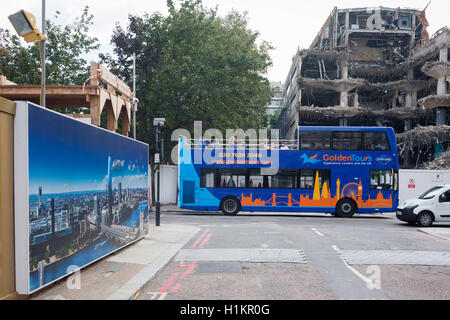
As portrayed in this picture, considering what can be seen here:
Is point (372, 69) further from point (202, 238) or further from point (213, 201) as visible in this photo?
point (202, 238)

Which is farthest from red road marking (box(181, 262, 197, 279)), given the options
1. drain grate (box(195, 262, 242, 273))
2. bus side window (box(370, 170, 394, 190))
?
bus side window (box(370, 170, 394, 190))

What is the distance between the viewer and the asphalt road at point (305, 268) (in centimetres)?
595

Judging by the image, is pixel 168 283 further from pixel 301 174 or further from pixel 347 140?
pixel 347 140

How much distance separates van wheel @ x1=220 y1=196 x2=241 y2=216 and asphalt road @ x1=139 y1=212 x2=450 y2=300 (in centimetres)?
789

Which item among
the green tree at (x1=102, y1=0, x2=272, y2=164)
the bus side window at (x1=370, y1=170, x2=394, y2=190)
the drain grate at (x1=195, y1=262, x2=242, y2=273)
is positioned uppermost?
the green tree at (x1=102, y1=0, x2=272, y2=164)

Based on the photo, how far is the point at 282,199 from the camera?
781 inches

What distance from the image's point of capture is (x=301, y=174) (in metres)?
19.7

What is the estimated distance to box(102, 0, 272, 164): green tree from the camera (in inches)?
919

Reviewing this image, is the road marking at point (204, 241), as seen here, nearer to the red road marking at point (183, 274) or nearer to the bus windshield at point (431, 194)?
the red road marking at point (183, 274)

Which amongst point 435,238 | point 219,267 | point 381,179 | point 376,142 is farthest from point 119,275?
point 376,142

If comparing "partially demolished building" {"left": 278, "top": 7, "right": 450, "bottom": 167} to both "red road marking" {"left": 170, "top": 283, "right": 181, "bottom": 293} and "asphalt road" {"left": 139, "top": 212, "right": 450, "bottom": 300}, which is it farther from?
"red road marking" {"left": 170, "top": 283, "right": 181, "bottom": 293}

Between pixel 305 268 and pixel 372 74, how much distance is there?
4660 centimetres

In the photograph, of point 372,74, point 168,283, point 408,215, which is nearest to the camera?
point 168,283

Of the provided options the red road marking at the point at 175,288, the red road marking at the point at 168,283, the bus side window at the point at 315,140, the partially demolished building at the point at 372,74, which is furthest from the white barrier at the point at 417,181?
the red road marking at the point at 175,288
